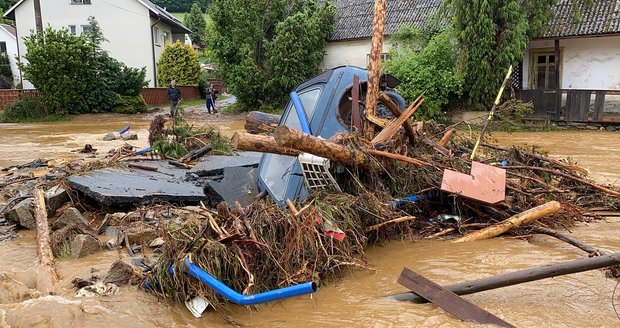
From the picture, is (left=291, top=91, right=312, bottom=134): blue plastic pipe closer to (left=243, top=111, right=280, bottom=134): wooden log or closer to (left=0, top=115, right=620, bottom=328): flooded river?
(left=0, top=115, right=620, bottom=328): flooded river

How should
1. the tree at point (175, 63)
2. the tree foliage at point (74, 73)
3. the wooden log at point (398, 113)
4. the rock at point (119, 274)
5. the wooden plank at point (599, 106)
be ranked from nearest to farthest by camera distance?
the rock at point (119, 274), the wooden log at point (398, 113), the wooden plank at point (599, 106), the tree foliage at point (74, 73), the tree at point (175, 63)

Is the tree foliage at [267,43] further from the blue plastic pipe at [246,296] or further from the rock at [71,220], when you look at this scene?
the blue plastic pipe at [246,296]

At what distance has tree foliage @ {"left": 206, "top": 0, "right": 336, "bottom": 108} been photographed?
23219 mm

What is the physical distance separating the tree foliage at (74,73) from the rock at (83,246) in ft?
67.2

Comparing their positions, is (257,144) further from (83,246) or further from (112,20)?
(112,20)

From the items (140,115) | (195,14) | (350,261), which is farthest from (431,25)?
(195,14)

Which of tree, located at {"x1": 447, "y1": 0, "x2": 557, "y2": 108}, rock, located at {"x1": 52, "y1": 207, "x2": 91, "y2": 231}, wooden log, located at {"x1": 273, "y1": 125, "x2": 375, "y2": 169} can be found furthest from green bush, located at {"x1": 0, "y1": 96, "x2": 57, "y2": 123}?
wooden log, located at {"x1": 273, "y1": 125, "x2": 375, "y2": 169}

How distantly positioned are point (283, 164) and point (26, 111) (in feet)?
75.3

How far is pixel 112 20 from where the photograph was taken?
31.5m

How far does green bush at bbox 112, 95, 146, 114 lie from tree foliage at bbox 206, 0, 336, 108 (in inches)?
186

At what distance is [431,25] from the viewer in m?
21.5

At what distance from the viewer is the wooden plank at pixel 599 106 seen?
57.6ft

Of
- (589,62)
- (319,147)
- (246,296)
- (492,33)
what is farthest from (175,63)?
(246,296)

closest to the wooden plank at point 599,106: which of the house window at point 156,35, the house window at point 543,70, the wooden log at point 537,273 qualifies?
the house window at point 543,70
